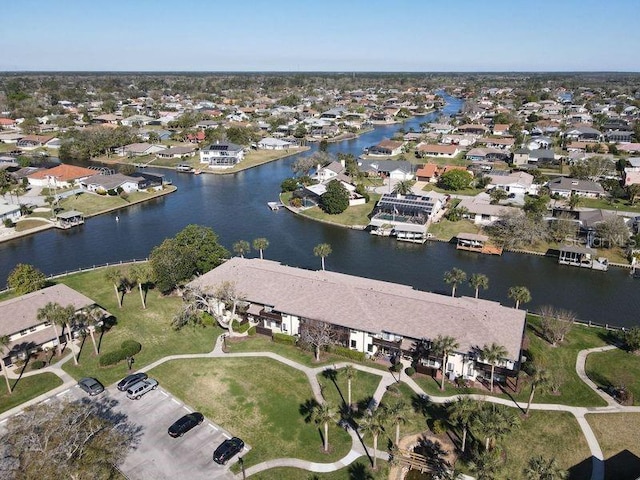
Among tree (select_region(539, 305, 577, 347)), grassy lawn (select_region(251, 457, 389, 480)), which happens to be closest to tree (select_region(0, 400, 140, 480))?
grassy lawn (select_region(251, 457, 389, 480))

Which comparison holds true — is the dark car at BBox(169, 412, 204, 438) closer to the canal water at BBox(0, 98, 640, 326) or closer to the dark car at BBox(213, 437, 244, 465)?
the dark car at BBox(213, 437, 244, 465)

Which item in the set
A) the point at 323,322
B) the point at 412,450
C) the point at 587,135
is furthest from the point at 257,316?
the point at 587,135

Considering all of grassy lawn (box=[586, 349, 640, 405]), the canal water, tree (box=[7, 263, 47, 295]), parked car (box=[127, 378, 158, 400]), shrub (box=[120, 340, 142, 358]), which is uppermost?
tree (box=[7, 263, 47, 295])

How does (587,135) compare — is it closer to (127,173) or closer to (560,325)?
(560,325)

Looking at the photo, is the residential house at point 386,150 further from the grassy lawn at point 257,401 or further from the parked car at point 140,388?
the parked car at point 140,388

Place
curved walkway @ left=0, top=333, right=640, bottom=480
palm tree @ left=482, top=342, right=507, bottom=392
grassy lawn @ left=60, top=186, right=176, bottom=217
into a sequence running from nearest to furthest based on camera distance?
curved walkway @ left=0, top=333, right=640, bottom=480
palm tree @ left=482, top=342, right=507, bottom=392
grassy lawn @ left=60, top=186, right=176, bottom=217

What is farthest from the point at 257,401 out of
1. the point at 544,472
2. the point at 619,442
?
the point at 619,442

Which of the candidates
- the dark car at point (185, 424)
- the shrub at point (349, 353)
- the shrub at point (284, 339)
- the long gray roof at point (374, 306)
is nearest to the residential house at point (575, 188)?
the long gray roof at point (374, 306)
